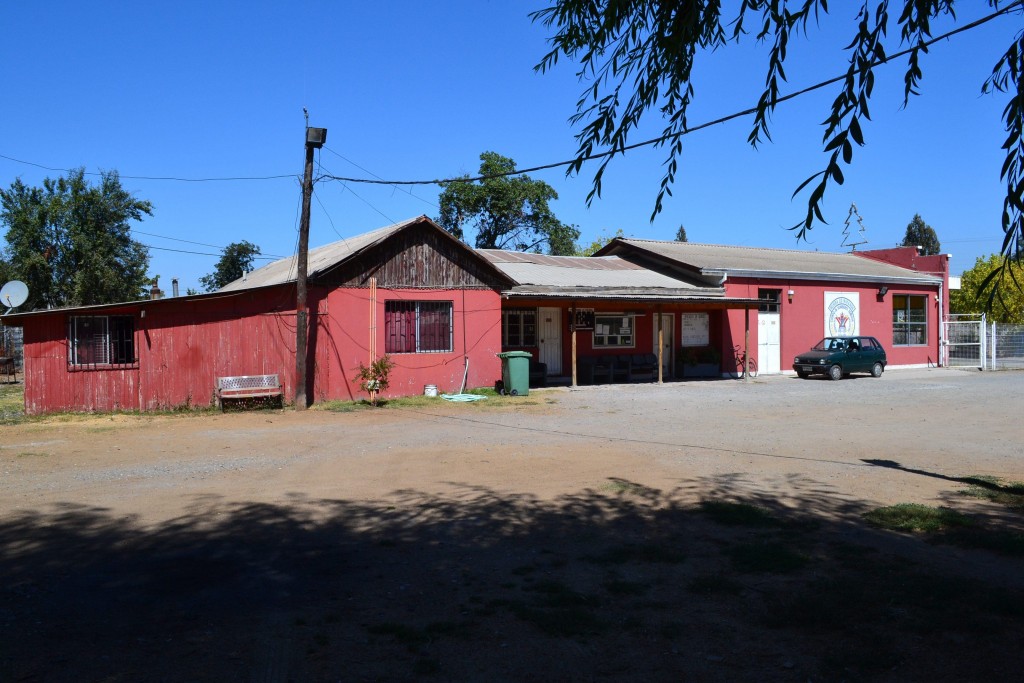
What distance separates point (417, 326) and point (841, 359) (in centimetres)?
1502

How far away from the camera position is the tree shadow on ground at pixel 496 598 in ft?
13.4

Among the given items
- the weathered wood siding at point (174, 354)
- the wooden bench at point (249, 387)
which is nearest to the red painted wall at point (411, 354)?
the weathered wood siding at point (174, 354)

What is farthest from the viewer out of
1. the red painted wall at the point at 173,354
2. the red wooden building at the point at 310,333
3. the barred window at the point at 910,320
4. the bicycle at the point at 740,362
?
the barred window at the point at 910,320

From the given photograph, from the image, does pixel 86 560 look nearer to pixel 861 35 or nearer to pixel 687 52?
pixel 687 52

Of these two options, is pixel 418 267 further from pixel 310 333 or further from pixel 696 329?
pixel 696 329

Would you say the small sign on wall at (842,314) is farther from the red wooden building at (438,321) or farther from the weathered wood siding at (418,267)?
the weathered wood siding at (418,267)

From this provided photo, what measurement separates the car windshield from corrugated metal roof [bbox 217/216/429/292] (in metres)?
15.3

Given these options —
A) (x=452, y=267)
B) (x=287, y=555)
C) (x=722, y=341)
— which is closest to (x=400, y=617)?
(x=287, y=555)

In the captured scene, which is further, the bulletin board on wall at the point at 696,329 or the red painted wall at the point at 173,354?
the bulletin board on wall at the point at 696,329

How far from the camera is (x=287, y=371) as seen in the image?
18.4 metres

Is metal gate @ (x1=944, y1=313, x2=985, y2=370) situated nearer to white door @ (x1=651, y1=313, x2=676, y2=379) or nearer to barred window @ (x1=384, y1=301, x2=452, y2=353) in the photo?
white door @ (x1=651, y1=313, x2=676, y2=379)

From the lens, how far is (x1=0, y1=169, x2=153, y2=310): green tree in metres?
32.4

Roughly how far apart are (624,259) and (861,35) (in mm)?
26403

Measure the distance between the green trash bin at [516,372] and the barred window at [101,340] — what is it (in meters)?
8.73
